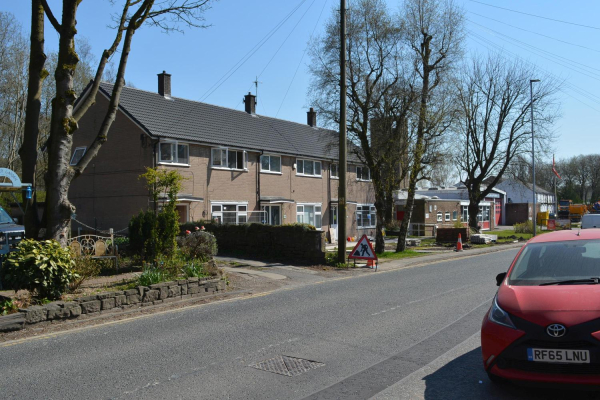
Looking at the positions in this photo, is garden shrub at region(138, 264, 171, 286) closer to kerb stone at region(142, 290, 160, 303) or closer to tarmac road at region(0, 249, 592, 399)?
kerb stone at region(142, 290, 160, 303)

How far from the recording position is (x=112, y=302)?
9.96m

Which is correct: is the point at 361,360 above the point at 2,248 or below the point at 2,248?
below

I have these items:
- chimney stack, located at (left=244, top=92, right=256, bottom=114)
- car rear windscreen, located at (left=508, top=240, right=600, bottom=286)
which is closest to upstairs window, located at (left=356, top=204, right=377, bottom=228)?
chimney stack, located at (left=244, top=92, right=256, bottom=114)

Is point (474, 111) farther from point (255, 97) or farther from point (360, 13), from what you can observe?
point (360, 13)

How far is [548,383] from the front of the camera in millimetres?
4793

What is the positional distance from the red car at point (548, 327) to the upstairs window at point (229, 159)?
23.2 metres

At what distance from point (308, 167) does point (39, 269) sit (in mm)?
25951

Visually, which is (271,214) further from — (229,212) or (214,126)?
(214,126)

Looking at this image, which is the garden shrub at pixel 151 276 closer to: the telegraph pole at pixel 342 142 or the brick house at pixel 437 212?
the telegraph pole at pixel 342 142

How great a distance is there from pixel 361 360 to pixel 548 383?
2.41 meters

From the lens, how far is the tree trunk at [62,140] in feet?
37.3

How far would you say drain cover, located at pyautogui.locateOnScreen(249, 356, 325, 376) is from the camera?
6211mm

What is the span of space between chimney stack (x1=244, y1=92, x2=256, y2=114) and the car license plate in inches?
1251

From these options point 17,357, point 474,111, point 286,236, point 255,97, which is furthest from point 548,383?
point 474,111
